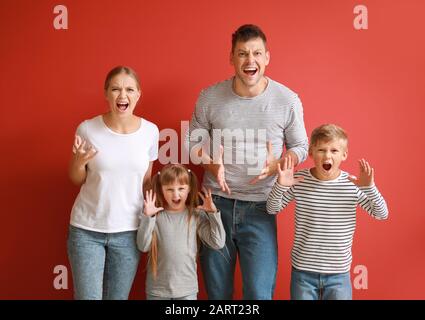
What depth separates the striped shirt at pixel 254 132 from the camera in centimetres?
214

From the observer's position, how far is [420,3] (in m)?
2.41

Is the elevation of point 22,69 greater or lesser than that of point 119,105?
greater

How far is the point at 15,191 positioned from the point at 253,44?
1200 mm

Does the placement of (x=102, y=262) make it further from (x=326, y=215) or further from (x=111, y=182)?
(x=326, y=215)

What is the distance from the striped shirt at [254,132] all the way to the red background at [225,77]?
0.31 m

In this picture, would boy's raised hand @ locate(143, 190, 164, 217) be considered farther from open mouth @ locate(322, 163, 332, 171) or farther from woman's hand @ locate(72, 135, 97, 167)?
open mouth @ locate(322, 163, 332, 171)

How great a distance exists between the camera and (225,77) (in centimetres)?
246

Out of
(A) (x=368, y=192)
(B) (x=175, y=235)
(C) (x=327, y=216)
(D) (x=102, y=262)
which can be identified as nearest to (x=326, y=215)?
(C) (x=327, y=216)

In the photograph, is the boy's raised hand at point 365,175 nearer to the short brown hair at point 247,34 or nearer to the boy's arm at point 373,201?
the boy's arm at point 373,201

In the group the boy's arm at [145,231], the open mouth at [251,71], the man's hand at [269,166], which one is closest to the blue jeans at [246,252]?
the man's hand at [269,166]

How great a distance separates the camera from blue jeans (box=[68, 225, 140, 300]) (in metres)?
2.05

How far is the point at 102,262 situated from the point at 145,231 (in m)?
0.19
